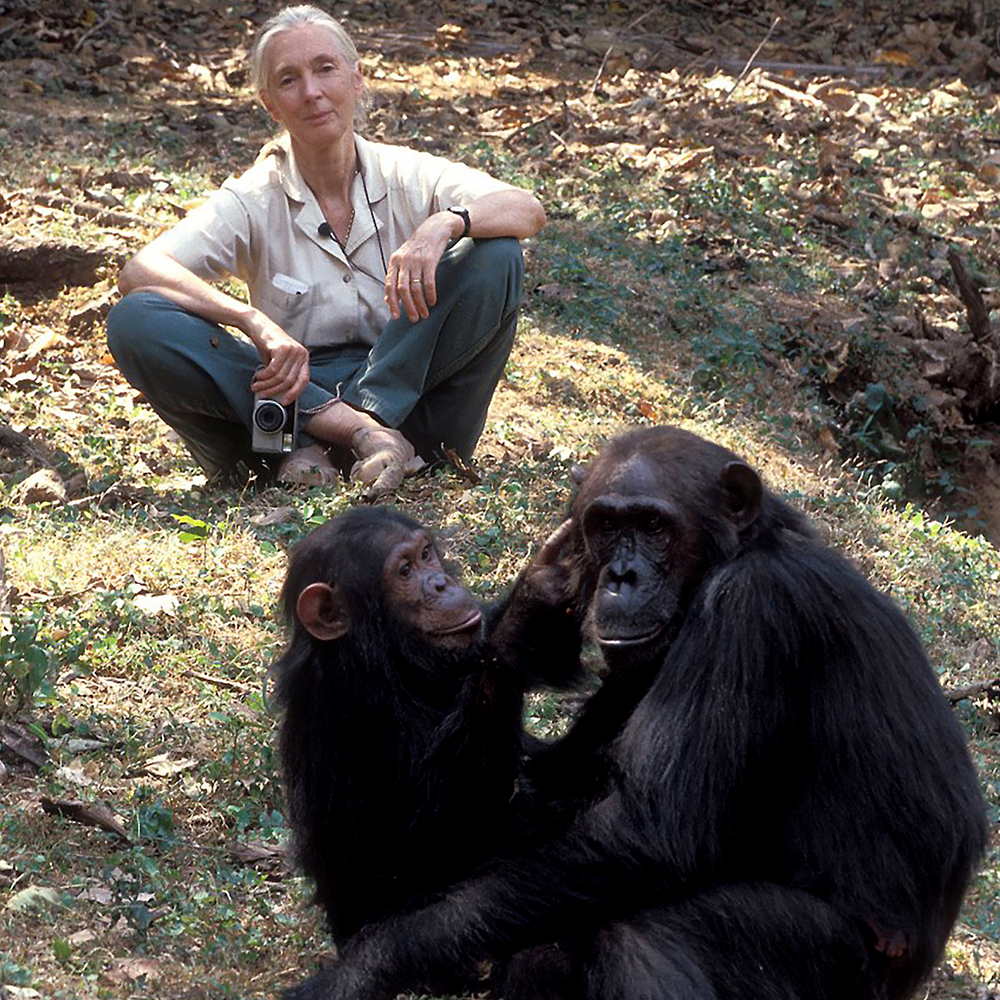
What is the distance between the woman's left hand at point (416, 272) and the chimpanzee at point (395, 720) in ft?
8.19

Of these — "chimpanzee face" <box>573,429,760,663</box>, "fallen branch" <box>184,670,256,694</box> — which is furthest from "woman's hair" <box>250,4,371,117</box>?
"chimpanzee face" <box>573,429,760,663</box>

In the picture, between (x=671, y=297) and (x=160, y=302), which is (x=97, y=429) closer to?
(x=160, y=302)

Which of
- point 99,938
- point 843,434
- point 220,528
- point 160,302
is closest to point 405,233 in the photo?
point 160,302

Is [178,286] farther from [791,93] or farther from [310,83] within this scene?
[791,93]

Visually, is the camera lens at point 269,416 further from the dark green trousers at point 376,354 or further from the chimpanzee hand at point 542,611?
the chimpanzee hand at point 542,611

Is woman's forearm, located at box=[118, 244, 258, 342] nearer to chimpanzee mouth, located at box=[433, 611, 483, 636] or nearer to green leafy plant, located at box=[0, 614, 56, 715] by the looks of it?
green leafy plant, located at box=[0, 614, 56, 715]

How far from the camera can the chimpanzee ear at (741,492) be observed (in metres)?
3.93

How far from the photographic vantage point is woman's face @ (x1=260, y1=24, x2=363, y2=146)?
7004 millimetres

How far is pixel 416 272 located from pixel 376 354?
1.79ft

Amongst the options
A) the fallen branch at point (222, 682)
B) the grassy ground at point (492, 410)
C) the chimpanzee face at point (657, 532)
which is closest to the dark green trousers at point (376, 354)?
the grassy ground at point (492, 410)

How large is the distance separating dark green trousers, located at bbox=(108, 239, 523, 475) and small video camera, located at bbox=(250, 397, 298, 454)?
3.5 inches

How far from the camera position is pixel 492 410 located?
8586 millimetres

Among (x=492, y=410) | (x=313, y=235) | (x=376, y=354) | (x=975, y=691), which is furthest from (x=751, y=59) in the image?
(x=975, y=691)

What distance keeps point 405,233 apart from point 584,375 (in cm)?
208
